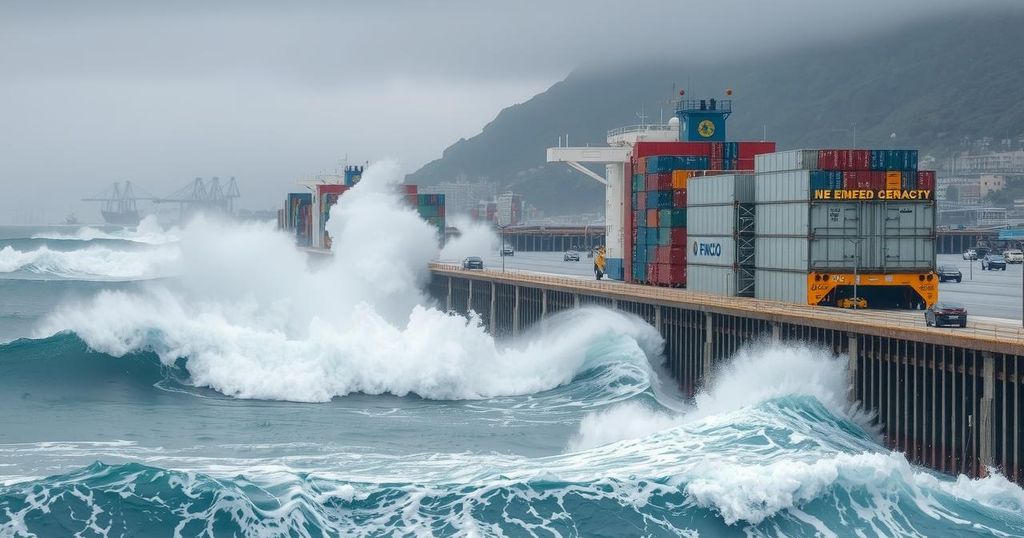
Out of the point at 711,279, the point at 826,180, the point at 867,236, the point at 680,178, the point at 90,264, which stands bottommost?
the point at 90,264

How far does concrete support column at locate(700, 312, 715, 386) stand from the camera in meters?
44.2

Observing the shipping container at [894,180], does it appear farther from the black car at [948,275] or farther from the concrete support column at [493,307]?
the black car at [948,275]

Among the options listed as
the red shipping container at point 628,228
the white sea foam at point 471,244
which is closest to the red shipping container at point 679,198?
the red shipping container at point 628,228

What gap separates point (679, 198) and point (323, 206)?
65140 millimetres

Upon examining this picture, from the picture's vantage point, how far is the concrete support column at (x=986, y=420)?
30.1 metres


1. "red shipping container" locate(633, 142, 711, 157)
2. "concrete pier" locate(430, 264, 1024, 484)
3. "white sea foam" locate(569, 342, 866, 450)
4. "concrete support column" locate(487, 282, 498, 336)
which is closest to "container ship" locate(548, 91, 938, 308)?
"concrete pier" locate(430, 264, 1024, 484)

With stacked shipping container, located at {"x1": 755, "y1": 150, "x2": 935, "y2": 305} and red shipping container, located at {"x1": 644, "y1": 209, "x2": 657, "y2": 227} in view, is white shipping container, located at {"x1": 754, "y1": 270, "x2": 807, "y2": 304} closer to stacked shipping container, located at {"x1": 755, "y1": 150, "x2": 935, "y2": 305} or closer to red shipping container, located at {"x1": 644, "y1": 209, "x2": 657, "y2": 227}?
stacked shipping container, located at {"x1": 755, "y1": 150, "x2": 935, "y2": 305}

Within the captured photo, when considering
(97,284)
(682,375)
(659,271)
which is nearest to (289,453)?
(682,375)

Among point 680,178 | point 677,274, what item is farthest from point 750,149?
point 677,274

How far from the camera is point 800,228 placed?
4306 centimetres

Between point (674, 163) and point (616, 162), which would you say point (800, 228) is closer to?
point (674, 163)

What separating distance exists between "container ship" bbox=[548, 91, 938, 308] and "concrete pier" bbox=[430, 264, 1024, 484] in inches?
59.2

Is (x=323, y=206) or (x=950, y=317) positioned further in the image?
(x=323, y=206)

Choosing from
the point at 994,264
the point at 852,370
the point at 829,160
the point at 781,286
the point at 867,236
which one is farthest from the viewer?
the point at 994,264
